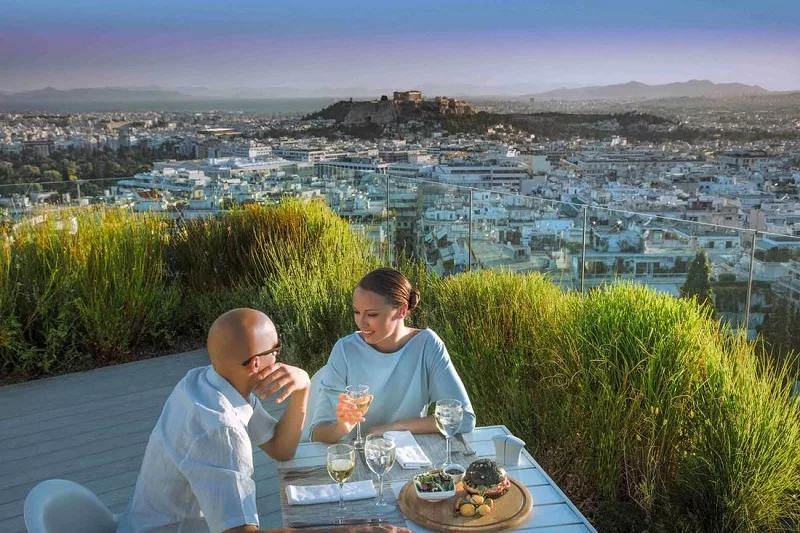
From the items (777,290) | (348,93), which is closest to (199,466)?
(777,290)

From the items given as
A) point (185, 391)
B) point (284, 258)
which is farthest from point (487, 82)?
point (185, 391)

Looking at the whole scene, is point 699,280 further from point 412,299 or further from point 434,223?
point 434,223

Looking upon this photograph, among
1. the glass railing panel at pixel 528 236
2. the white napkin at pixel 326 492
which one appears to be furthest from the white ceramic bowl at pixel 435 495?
the glass railing panel at pixel 528 236

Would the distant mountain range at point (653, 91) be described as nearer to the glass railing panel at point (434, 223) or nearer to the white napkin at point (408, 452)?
the glass railing panel at point (434, 223)

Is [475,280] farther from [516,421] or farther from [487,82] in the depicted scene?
[487,82]

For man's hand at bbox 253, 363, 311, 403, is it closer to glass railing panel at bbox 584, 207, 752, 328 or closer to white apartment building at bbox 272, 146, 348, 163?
glass railing panel at bbox 584, 207, 752, 328

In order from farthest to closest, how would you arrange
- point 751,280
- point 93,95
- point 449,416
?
Result: point 93,95 → point 751,280 → point 449,416
